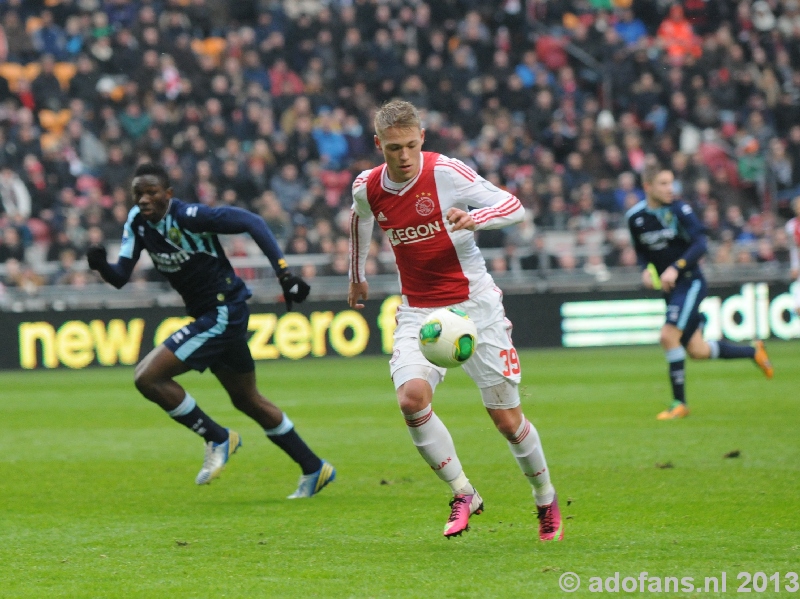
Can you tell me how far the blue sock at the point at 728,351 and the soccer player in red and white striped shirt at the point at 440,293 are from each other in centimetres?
650

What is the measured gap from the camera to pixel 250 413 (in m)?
8.10

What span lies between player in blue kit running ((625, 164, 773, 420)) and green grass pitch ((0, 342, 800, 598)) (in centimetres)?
58

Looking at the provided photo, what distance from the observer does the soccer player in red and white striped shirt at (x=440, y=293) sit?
19.8 feet

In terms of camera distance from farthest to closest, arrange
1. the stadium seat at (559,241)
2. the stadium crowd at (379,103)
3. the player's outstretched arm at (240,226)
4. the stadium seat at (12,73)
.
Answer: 1. the stadium seat at (12,73)
2. the stadium seat at (559,241)
3. the stadium crowd at (379,103)
4. the player's outstretched arm at (240,226)

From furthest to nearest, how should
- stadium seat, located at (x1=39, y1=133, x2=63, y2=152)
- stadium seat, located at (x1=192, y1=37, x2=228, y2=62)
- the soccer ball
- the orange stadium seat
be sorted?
stadium seat, located at (x1=192, y1=37, x2=228, y2=62) → the orange stadium seat → stadium seat, located at (x1=39, y1=133, x2=63, y2=152) → the soccer ball

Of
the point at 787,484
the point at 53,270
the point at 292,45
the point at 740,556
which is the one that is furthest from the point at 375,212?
the point at 292,45

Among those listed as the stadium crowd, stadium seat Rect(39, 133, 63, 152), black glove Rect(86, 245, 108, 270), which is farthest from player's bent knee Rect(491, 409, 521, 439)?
stadium seat Rect(39, 133, 63, 152)

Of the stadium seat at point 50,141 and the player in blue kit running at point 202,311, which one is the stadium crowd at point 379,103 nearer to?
the stadium seat at point 50,141

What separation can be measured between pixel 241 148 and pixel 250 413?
47.9 ft

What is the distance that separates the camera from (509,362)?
610cm

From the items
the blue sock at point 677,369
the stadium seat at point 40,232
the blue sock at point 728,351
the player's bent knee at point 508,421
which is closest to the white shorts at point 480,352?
the player's bent knee at point 508,421

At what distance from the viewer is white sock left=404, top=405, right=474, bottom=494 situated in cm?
610

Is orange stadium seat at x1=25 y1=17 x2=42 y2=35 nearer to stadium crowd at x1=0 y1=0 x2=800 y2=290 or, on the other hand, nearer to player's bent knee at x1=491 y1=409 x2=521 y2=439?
stadium crowd at x1=0 y1=0 x2=800 y2=290

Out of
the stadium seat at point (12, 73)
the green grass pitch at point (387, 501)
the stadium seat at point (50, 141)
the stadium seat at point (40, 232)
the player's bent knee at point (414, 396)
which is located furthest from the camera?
the stadium seat at point (12, 73)
